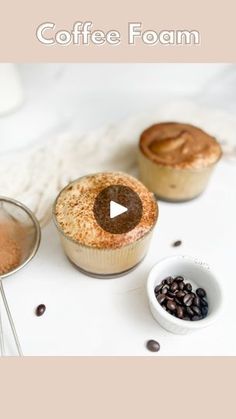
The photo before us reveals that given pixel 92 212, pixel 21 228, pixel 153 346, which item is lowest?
pixel 153 346

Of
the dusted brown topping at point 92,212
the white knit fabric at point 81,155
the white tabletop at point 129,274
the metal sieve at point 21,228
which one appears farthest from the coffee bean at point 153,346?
the white knit fabric at point 81,155

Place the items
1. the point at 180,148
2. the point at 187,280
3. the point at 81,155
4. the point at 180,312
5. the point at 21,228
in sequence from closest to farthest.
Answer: the point at 180,312, the point at 187,280, the point at 21,228, the point at 180,148, the point at 81,155

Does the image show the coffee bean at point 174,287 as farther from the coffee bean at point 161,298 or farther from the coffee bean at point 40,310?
the coffee bean at point 40,310

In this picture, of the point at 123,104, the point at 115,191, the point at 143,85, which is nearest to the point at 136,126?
the point at 123,104

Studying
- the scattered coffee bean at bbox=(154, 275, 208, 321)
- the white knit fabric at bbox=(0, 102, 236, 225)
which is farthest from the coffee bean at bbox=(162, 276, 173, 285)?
the white knit fabric at bbox=(0, 102, 236, 225)

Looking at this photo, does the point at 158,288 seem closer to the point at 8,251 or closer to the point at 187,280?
the point at 187,280

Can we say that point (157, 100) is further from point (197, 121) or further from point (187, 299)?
point (187, 299)

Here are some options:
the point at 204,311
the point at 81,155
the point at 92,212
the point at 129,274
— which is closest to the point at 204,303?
the point at 204,311
